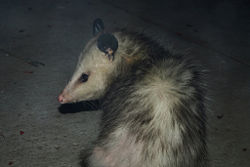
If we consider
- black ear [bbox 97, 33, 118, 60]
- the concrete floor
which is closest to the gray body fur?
black ear [bbox 97, 33, 118, 60]

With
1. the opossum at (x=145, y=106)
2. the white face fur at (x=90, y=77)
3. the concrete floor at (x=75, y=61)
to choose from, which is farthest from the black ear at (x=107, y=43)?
the concrete floor at (x=75, y=61)

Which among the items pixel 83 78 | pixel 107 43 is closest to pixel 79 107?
pixel 83 78

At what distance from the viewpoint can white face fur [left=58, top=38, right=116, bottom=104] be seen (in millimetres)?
2615

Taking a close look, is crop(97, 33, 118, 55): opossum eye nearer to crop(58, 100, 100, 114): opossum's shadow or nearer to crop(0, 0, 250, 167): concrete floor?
crop(0, 0, 250, 167): concrete floor

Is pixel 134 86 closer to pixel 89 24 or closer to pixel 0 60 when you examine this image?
pixel 0 60

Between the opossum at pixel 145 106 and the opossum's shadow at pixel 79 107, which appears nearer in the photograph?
the opossum at pixel 145 106

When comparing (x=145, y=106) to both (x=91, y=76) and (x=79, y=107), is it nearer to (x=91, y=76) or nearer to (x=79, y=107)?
(x=91, y=76)

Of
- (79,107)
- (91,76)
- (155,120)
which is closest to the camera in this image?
(155,120)

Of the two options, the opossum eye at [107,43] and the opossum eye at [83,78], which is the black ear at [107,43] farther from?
the opossum eye at [83,78]

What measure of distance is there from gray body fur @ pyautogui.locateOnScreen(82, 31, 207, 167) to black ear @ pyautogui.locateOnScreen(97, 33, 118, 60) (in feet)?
0.80

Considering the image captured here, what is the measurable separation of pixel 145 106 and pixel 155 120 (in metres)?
0.11

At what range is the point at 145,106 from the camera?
6.64 feet

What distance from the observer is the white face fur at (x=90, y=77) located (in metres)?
2.62

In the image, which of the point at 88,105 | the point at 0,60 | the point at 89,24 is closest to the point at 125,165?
the point at 88,105
